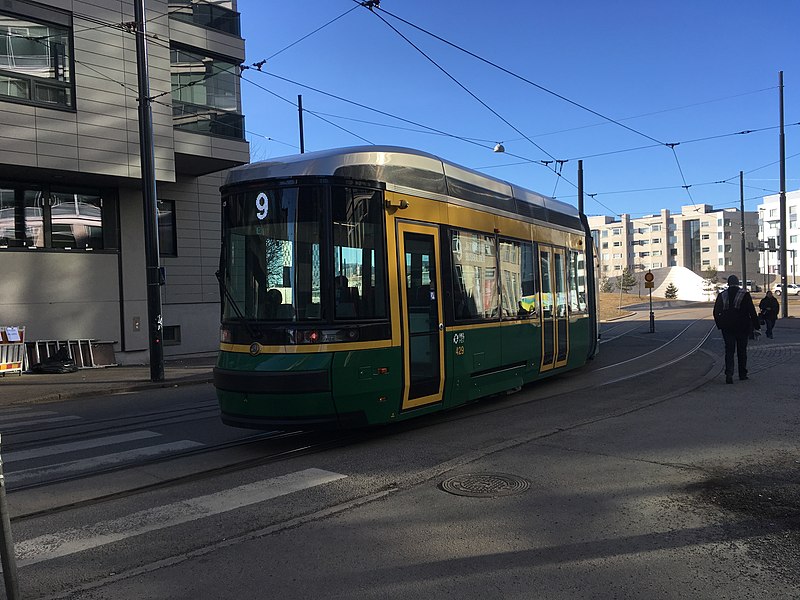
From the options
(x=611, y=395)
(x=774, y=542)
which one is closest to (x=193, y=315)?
(x=611, y=395)

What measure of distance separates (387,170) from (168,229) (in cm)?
1641

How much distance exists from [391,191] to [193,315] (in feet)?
54.2

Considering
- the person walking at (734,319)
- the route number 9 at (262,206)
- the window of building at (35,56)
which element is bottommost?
the person walking at (734,319)

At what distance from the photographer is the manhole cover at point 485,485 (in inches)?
210

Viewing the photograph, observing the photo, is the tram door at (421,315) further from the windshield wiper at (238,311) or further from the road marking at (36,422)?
the road marking at (36,422)

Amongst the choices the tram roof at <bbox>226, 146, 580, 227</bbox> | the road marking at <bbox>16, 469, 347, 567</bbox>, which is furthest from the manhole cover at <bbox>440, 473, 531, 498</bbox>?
the tram roof at <bbox>226, 146, 580, 227</bbox>

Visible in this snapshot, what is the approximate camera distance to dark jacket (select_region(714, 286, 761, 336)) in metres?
10.9

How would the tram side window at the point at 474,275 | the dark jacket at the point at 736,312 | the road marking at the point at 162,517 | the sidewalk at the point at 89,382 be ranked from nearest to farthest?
1. the road marking at the point at 162,517
2. the tram side window at the point at 474,275
3. the dark jacket at the point at 736,312
4. the sidewalk at the point at 89,382

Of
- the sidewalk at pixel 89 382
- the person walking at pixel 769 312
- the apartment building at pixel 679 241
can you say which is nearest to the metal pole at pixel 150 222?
the sidewalk at pixel 89 382

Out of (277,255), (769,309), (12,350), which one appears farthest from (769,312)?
(12,350)

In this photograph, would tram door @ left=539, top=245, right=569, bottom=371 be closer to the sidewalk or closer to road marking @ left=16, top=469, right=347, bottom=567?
road marking @ left=16, top=469, right=347, bottom=567

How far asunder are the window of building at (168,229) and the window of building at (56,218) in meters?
2.33

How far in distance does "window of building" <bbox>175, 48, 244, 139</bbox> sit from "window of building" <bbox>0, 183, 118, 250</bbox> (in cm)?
359

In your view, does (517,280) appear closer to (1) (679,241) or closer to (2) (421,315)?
(2) (421,315)
